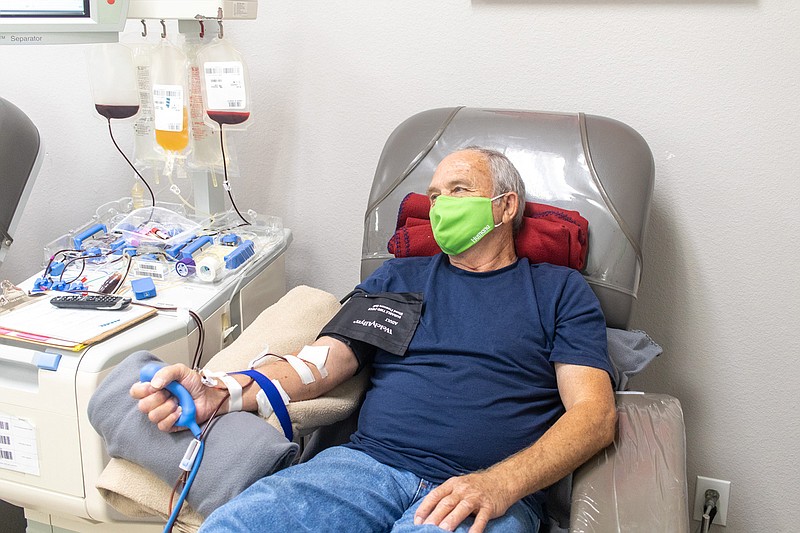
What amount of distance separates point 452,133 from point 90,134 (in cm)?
122

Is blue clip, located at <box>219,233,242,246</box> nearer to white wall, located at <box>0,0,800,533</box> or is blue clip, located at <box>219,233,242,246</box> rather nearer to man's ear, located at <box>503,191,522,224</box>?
white wall, located at <box>0,0,800,533</box>

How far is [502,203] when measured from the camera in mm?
1742

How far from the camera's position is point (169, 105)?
77.2 inches

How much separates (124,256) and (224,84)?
483 millimetres

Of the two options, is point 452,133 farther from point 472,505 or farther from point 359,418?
point 472,505

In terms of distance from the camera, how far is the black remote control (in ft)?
5.42

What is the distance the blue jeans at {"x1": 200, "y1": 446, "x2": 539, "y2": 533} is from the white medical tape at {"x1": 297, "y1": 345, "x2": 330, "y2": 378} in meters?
0.16

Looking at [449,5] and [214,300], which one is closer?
[214,300]

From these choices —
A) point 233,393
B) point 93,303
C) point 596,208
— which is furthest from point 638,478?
point 93,303

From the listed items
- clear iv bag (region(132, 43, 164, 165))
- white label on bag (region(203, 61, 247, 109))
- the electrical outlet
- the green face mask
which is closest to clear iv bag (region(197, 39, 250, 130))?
white label on bag (region(203, 61, 247, 109))

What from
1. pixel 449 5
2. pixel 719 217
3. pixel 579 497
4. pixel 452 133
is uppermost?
pixel 449 5

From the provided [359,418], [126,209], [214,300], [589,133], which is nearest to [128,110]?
[126,209]

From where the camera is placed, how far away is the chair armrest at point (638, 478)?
1.25 metres

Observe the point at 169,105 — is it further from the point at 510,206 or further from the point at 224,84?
the point at 510,206
